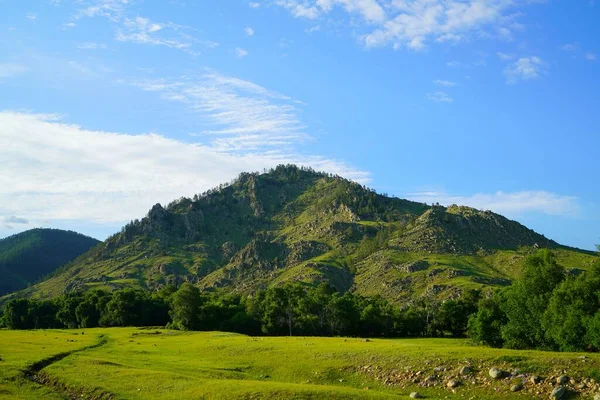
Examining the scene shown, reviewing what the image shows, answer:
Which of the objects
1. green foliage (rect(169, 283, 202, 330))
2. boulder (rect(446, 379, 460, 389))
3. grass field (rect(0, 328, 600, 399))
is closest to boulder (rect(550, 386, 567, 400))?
grass field (rect(0, 328, 600, 399))

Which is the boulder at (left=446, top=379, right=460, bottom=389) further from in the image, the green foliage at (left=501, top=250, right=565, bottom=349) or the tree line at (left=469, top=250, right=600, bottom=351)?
the green foliage at (left=501, top=250, right=565, bottom=349)

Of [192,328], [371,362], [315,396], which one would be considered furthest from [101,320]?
[315,396]

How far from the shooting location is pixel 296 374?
168ft

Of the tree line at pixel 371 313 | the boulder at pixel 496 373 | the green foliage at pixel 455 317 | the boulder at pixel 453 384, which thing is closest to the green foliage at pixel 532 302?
the tree line at pixel 371 313

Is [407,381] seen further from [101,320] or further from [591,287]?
[101,320]

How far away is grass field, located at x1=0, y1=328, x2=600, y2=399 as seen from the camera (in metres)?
39.0

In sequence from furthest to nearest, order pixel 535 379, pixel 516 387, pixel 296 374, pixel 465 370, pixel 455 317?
pixel 455 317
pixel 296 374
pixel 465 370
pixel 535 379
pixel 516 387

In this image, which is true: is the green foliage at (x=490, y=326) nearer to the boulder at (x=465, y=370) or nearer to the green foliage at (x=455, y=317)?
the green foliage at (x=455, y=317)

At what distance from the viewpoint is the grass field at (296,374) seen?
1534 inches

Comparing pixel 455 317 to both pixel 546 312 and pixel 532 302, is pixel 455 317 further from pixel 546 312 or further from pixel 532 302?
pixel 546 312

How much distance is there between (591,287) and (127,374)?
64.1 metres

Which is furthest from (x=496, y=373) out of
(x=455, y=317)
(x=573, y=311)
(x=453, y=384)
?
(x=455, y=317)

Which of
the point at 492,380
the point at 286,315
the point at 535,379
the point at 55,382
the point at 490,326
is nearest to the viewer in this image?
the point at 535,379

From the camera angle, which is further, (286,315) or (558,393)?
(286,315)
